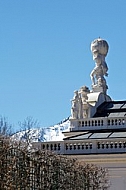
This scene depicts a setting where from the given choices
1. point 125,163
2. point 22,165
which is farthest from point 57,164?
point 125,163

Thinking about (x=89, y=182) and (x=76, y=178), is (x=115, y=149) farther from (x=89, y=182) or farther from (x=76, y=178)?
(x=76, y=178)

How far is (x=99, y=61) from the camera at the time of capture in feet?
147

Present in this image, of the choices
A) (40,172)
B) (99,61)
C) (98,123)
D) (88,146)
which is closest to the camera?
(40,172)

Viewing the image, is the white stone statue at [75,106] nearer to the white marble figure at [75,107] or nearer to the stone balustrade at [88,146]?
the white marble figure at [75,107]

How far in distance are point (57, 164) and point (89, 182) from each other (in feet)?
16.2

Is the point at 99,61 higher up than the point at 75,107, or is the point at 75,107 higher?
the point at 99,61

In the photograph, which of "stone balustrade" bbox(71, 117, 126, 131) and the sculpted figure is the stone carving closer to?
the sculpted figure

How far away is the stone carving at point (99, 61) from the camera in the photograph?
44.8 metres

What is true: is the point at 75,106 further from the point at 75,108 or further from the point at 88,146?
the point at 88,146

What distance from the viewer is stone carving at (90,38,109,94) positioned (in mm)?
44812

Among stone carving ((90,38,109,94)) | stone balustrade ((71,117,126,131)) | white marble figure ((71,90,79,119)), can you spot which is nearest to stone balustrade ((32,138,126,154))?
stone balustrade ((71,117,126,131))

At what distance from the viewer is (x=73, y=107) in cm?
4106

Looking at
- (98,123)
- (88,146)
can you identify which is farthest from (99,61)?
(88,146)

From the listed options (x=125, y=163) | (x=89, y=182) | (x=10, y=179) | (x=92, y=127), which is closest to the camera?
(x=10, y=179)
